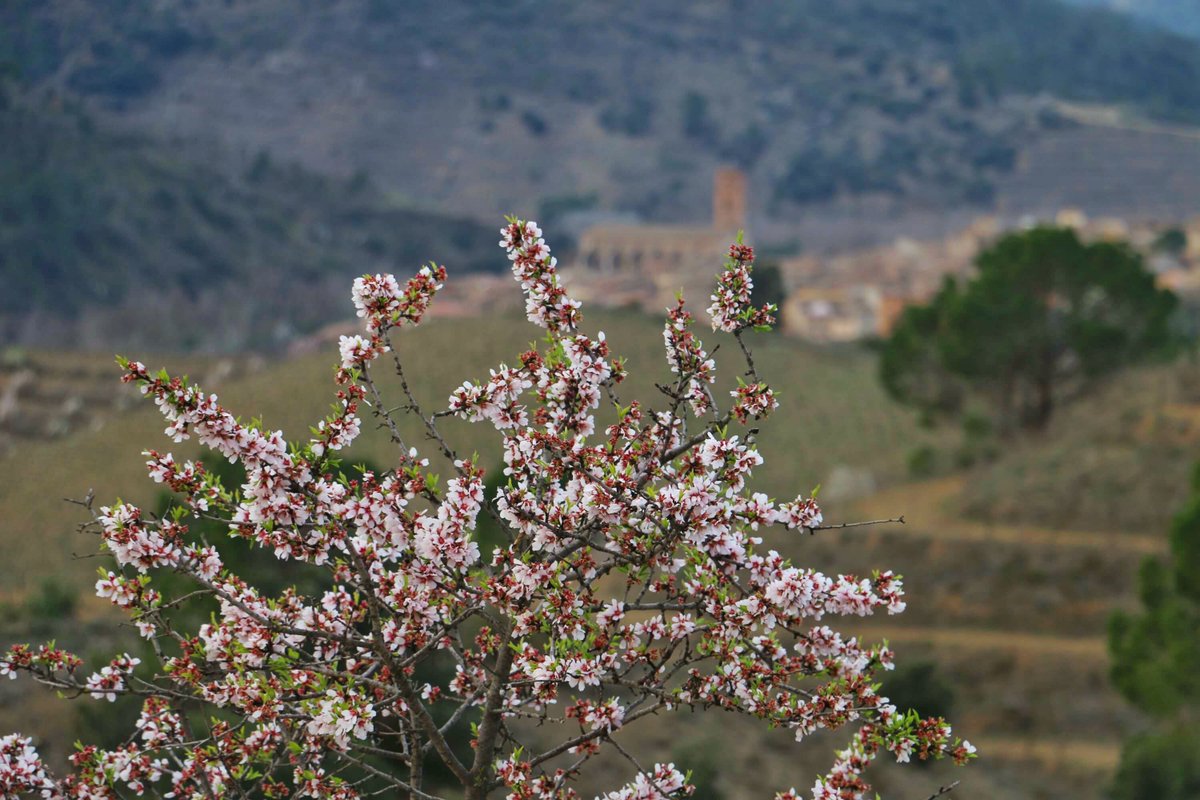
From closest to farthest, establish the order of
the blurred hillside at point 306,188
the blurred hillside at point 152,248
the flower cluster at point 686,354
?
the flower cluster at point 686,354 < the blurred hillside at point 152,248 < the blurred hillside at point 306,188

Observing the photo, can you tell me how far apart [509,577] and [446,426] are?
4217 centimetres

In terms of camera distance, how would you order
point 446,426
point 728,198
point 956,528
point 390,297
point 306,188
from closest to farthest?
point 390,297 < point 956,528 < point 446,426 < point 306,188 < point 728,198

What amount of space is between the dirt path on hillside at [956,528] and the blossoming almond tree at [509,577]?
24.1 meters

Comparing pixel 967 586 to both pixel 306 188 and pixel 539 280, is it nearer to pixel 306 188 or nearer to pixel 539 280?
pixel 539 280

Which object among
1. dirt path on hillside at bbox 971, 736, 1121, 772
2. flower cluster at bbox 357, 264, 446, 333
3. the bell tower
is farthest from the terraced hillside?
the bell tower

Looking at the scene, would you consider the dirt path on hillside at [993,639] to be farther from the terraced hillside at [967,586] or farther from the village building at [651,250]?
the village building at [651,250]

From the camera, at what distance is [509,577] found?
16.6ft

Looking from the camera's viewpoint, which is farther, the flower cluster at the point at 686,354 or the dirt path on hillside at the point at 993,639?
the dirt path on hillside at the point at 993,639

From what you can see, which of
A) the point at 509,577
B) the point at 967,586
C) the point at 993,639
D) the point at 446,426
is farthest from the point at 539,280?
the point at 446,426

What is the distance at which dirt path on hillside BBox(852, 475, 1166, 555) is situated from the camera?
2952cm

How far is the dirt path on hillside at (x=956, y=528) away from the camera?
29.5m

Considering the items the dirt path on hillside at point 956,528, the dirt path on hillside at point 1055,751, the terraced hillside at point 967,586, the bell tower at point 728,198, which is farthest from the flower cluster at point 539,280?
the bell tower at point 728,198

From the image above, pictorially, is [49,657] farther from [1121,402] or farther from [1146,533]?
[1121,402]

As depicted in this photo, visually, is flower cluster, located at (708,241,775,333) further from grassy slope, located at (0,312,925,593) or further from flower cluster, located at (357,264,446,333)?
grassy slope, located at (0,312,925,593)
